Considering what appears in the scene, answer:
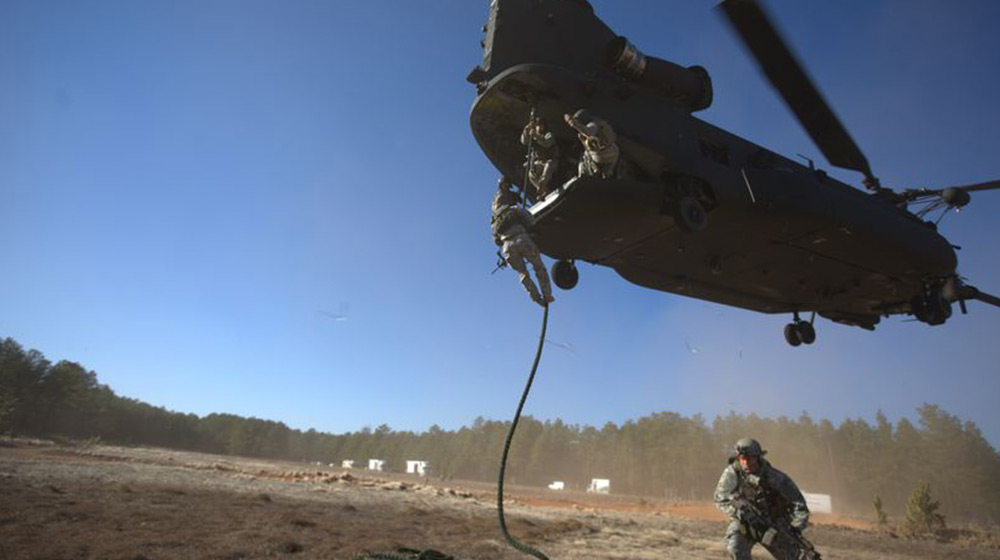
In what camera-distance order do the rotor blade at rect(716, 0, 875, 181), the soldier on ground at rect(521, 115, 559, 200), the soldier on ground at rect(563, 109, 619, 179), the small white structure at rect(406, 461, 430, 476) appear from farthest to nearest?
1. the small white structure at rect(406, 461, 430, 476)
2. the soldier on ground at rect(521, 115, 559, 200)
3. the soldier on ground at rect(563, 109, 619, 179)
4. the rotor blade at rect(716, 0, 875, 181)

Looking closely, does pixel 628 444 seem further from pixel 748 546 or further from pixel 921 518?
→ pixel 748 546

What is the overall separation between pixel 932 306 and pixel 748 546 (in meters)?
7.01

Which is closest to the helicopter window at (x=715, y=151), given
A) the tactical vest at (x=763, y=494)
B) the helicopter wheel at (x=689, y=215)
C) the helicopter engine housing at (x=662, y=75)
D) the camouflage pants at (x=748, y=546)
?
the helicopter engine housing at (x=662, y=75)

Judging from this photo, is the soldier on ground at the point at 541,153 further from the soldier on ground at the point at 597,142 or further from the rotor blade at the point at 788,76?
the rotor blade at the point at 788,76

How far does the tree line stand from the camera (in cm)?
5794

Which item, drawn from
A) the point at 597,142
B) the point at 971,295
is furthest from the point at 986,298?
the point at 597,142

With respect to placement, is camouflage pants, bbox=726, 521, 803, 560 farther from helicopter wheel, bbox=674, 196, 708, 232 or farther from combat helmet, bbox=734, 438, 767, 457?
helicopter wheel, bbox=674, 196, 708, 232

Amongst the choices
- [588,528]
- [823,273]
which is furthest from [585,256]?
[588,528]

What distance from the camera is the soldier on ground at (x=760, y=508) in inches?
261

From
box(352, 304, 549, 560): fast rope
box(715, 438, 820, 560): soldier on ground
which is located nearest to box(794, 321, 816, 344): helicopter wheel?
box(715, 438, 820, 560): soldier on ground

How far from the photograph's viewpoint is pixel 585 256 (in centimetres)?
783

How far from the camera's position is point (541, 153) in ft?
23.6

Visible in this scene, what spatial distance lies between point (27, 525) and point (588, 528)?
51.1 ft

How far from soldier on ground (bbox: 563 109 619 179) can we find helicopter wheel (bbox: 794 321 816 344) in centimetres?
749
